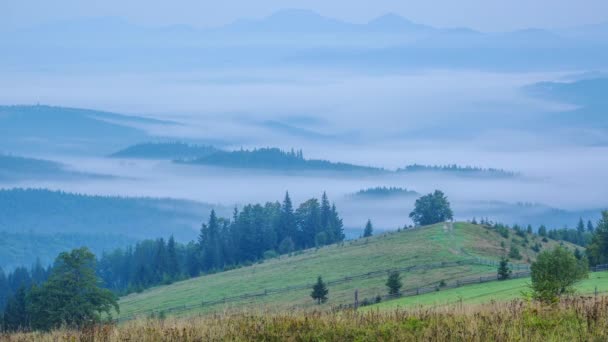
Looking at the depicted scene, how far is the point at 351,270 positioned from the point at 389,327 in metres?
82.8

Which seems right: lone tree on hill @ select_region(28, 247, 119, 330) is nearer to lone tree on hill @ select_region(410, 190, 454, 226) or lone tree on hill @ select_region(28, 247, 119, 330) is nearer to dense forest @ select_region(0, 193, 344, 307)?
lone tree on hill @ select_region(410, 190, 454, 226)

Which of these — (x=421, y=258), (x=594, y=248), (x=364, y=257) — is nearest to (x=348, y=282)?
(x=421, y=258)

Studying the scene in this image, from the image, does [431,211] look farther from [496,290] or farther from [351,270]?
[496,290]

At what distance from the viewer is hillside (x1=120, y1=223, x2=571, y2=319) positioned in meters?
89.8

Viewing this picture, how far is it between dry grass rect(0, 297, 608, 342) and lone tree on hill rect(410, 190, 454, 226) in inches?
4365

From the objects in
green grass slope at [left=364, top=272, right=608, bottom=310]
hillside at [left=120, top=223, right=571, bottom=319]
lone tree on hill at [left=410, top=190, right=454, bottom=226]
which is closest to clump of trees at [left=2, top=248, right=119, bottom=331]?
green grass slope at [left=364, top=272, right=608, bottom=310]

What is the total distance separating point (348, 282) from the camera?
9700 cm

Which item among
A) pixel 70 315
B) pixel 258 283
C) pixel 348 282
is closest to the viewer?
pixel 70 315

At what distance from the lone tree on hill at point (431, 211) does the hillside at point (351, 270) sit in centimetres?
832

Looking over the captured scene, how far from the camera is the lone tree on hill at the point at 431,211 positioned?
136m

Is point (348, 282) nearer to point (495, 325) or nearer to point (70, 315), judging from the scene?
point (70, 315)

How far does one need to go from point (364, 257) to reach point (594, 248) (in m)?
33.8

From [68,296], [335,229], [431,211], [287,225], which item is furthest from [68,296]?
[287,225]

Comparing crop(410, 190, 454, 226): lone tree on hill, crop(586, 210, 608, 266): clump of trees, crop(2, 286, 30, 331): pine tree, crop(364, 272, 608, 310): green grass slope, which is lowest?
crop(364, 272, 608, 310): green grass slope
